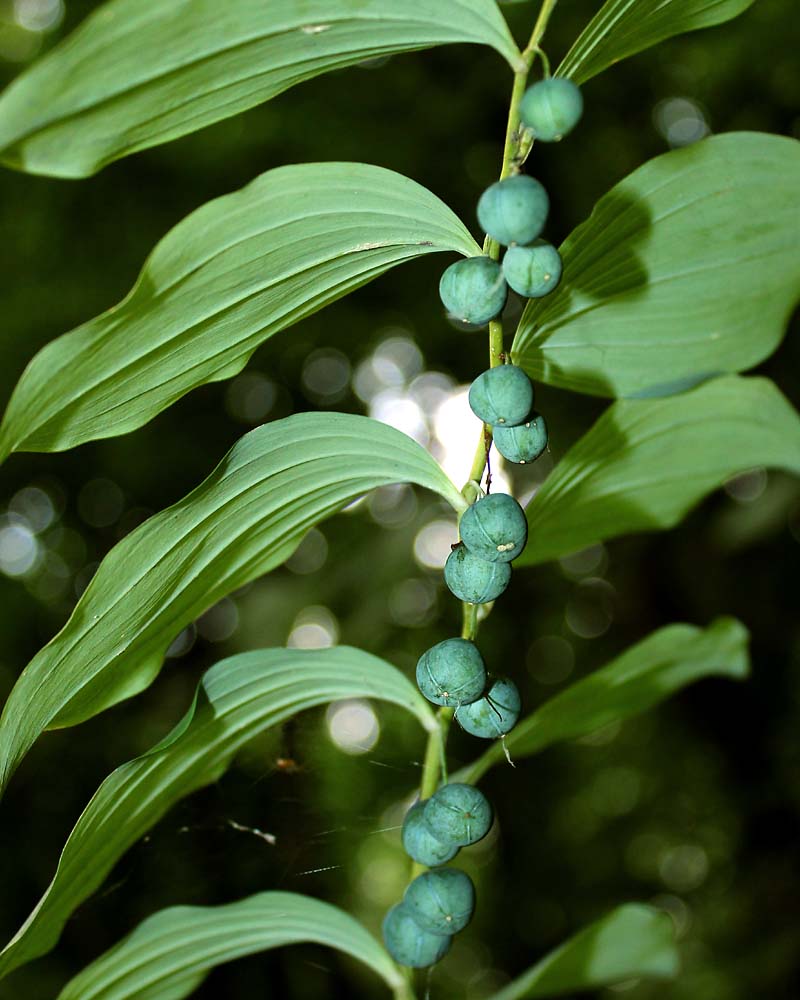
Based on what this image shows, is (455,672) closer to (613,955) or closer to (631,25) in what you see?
(613,955)

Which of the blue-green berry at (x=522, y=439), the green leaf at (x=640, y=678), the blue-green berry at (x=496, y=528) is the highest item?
the blue-green berry at (x=522, y=439)

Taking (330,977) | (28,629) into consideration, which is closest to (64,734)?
(28,629)

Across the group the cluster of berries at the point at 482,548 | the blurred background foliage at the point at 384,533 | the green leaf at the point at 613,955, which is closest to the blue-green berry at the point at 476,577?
the cluster of berries at the point at 482,548

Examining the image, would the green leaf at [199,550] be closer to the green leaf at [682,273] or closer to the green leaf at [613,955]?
the green leaf at [682,273]

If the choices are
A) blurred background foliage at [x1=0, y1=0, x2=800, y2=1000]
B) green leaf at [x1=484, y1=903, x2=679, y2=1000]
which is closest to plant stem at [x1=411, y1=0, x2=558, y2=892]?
green leaf at [x1=484, y1=903, x2=679, y2=1000]

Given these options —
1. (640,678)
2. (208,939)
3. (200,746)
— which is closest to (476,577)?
(640,678)

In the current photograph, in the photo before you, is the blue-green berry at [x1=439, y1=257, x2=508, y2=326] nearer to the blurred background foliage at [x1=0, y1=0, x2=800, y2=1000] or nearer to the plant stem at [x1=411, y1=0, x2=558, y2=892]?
the plant stem at [x1=411, y1=0, x2=558, y2=892]
